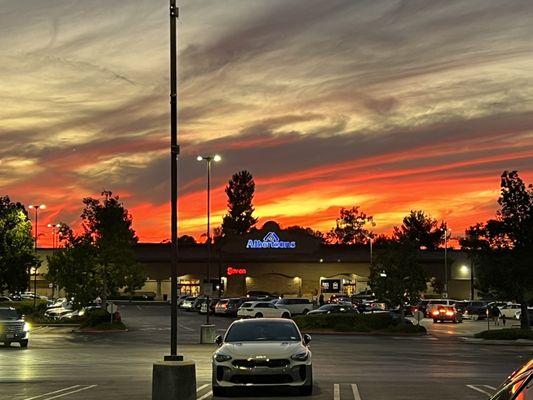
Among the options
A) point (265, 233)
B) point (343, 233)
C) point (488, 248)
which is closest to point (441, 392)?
point (488, 248)

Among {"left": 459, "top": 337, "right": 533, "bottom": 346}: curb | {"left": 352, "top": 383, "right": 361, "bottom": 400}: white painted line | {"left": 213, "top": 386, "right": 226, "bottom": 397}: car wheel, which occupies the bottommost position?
Result: {"left": 459, "top": 337, "right": 533, "bottom": 346}: curb

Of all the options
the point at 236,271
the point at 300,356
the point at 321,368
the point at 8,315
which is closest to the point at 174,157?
the point at 300,356

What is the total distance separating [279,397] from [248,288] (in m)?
93.2

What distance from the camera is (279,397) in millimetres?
17375

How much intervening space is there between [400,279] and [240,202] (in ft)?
335

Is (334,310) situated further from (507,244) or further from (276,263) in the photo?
(276,263)

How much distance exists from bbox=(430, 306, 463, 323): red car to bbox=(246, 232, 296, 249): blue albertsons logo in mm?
42868

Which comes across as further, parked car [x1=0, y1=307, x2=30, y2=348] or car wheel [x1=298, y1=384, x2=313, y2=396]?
parked car [x1=0, y1=307, x2=30, y2=348]

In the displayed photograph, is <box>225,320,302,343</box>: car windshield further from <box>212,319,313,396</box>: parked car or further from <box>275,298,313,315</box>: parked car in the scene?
<box>275,298,313,315</box>: parked car

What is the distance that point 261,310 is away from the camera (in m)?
62.8

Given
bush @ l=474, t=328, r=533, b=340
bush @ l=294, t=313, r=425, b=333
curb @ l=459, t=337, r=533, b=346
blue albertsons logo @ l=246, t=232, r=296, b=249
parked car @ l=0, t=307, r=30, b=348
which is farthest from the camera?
blue albertsons logo @ l=246, t=232, r=296, b=249

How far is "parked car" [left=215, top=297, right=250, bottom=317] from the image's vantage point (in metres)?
72.9

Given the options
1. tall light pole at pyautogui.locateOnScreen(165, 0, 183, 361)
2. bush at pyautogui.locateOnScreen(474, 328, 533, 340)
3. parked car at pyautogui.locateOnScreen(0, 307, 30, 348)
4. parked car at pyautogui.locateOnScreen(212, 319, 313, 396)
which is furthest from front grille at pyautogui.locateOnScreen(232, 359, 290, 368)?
bush at pyautogui.locateOnScreen(474, 328, 533, 340)

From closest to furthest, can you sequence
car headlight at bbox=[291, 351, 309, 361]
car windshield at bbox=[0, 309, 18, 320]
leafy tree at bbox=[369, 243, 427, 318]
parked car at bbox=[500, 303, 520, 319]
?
car headlight at bbox=[291, 351, 309, 361]
car windshield at bbox=[0, 309, 18, 320]
leafy tree at bbox=[369, 243, 427, 318]
parked car at bbox=[500, 303, 520, 319]
